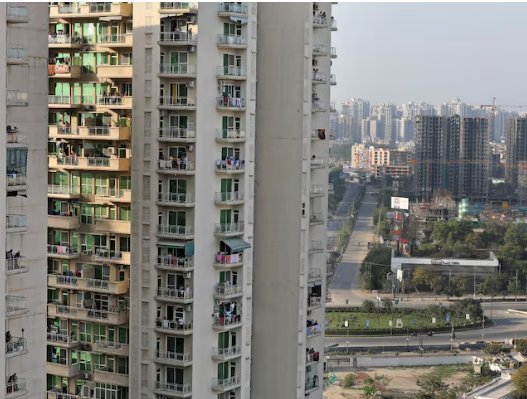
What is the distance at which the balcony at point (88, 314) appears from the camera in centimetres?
899

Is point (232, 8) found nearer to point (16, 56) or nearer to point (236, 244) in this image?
point (236, 244)

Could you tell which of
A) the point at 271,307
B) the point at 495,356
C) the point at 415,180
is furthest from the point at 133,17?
the point at 415,180

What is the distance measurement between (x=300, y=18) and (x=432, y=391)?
10907 mm

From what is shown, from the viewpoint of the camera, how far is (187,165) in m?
8.76

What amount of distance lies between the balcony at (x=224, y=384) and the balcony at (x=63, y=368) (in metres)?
0.99

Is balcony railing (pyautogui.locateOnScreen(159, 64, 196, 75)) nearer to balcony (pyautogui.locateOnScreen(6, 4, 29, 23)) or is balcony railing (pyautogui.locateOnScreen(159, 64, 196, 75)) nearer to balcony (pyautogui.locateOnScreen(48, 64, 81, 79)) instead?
balcony (pyautogui.locateOnScreen(48, 64, 81, 79))

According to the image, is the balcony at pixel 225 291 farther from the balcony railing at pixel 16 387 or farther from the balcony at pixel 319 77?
the balcony railing at pixel 16 387

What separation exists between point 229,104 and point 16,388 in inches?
113

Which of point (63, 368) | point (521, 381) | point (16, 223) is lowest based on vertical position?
point (521, 381)

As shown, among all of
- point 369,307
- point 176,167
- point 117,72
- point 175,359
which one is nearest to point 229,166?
point 176,167

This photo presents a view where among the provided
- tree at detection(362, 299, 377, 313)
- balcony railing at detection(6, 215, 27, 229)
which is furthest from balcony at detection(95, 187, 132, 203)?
tree at detection(362, 299, 377, 313)

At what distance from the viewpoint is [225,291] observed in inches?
356

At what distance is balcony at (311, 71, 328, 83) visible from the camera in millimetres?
10000

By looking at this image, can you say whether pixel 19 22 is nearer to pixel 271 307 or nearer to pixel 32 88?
pixel 32 88
